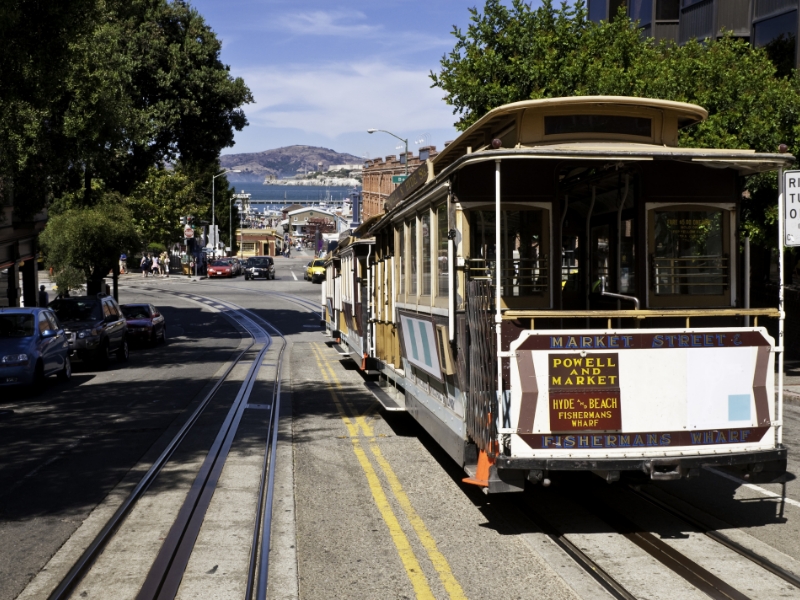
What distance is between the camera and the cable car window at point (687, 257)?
26.5 feet

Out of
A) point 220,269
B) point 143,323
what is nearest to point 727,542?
point 143,323

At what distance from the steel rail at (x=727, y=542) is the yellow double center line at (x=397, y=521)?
213 cm

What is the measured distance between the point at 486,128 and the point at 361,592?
432cm

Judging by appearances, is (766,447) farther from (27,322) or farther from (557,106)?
(27,322)

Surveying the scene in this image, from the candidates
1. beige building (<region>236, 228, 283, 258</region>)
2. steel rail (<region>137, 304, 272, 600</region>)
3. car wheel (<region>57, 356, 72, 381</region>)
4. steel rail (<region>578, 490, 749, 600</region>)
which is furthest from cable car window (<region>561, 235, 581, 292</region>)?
beige building (<region>236, 228, 283, 258</region>)

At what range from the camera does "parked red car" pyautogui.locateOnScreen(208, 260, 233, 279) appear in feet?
229

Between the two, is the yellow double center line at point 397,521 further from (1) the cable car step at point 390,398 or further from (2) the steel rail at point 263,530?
(2) the steel rail at point 263,530

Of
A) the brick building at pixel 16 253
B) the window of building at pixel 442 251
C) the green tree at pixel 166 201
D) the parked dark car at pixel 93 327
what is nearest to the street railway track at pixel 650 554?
the window of building at pixel 442 251

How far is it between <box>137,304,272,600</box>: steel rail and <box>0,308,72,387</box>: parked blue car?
5207 mm

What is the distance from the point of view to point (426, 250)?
9.39m

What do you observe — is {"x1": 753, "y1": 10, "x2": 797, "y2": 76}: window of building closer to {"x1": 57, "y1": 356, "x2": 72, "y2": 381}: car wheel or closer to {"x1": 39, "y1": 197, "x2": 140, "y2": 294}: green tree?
{"x1": 57, "y1": 356, "x2": 72, "y2": 381}: car wheel

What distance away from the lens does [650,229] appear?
26.6ft

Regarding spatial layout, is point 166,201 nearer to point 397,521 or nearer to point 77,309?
point 77,309

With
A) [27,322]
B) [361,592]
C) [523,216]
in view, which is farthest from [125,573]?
[27,322]
